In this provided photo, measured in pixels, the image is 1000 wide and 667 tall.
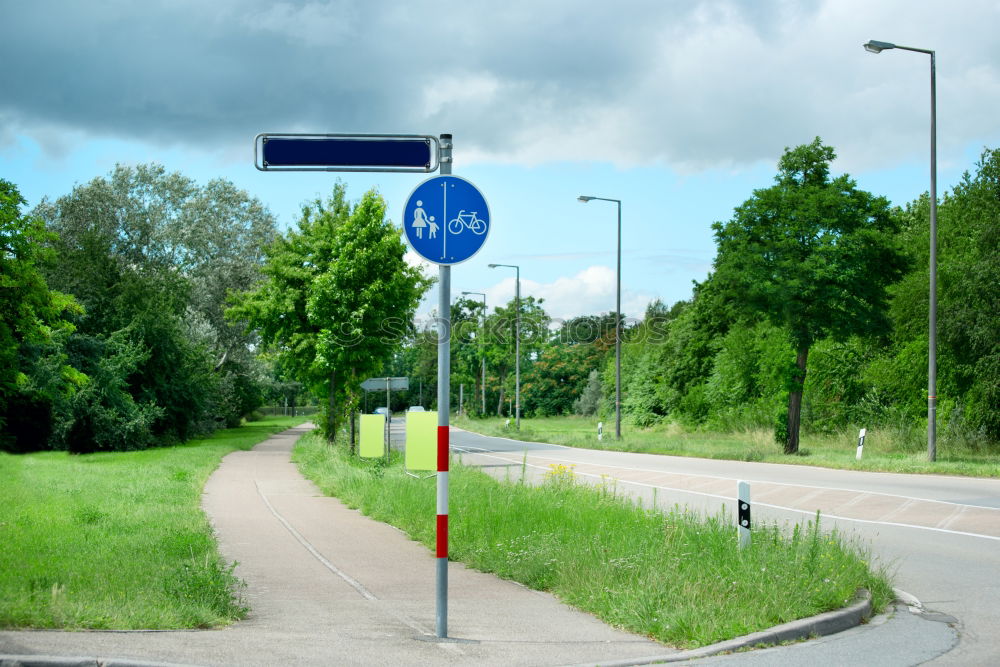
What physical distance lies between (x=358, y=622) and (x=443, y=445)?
1.63 meters

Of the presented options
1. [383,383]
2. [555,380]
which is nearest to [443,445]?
[383,383]

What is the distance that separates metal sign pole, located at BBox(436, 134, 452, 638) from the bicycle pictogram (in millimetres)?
80

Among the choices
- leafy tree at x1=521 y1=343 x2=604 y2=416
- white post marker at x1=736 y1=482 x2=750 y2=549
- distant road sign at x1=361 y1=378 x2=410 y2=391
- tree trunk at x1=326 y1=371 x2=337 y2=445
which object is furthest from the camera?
leafy tree at x1=521 y1=343 x2=604 y2=416

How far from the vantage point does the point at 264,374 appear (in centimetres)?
5375

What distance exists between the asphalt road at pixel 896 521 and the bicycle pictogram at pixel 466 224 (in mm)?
3607

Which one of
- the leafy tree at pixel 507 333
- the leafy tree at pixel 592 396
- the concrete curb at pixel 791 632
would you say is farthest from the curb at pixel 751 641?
the leafy tree at pixel 592 396

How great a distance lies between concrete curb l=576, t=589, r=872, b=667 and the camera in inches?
239

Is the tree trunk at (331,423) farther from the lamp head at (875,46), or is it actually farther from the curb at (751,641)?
the curb at (751,641)

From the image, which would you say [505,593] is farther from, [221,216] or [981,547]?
[221,216]

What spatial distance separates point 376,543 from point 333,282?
49.6 ft

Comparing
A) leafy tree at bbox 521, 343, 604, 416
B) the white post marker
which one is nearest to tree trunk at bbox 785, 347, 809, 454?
the white post marker

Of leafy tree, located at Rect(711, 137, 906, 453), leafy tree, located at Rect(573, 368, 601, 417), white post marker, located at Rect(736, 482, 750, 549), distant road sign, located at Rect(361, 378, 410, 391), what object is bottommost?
leafy tree, located at Rect(573, 368, 601, 417)

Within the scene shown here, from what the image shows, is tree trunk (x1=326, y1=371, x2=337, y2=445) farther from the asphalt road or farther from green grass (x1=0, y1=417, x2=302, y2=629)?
green grass (x1=0, y1=417, x2=302, y2=629)

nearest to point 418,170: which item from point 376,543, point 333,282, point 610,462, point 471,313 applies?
point 376,543
